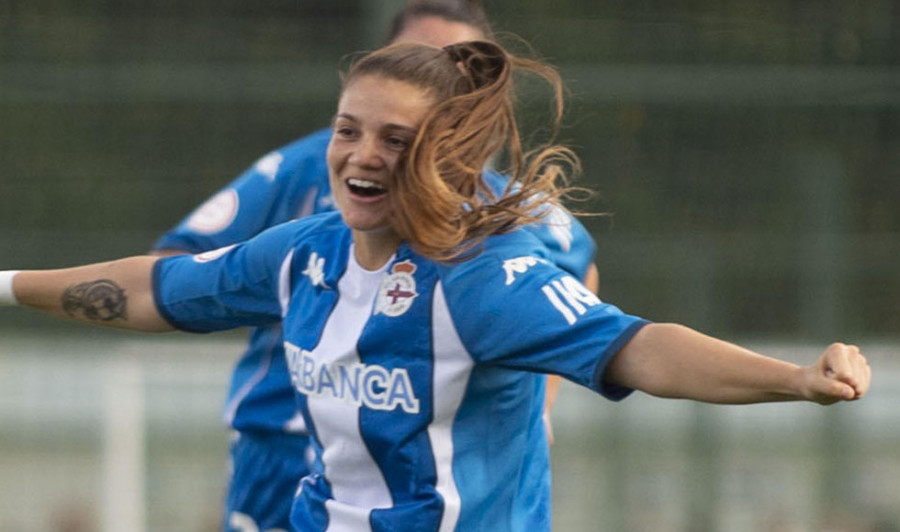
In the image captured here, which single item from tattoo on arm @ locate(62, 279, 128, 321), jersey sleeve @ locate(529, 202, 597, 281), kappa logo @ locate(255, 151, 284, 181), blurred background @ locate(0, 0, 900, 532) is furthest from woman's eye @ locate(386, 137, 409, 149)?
blurred background @ locate(0, 0, 900, 532)

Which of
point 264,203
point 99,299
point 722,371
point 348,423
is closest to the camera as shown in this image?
point 722,371

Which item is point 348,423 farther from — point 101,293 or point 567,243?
point 567,243

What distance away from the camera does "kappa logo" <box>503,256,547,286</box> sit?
8.85 feet

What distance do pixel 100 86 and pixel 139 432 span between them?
1.52m

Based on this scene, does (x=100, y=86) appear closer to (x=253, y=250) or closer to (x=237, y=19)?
(x=237, y=19)

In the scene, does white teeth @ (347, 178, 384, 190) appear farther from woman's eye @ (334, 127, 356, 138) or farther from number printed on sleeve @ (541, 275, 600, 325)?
number printed on sleeve @ (541, 275, 600, 325)

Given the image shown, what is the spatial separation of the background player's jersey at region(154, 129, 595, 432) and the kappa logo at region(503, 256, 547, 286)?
1.42 metres

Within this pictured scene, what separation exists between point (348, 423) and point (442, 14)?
1.37 m

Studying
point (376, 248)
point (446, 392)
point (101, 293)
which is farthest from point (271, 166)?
point (446, 392)

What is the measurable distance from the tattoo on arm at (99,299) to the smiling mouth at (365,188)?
59 cm

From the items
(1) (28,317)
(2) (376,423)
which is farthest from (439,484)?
(1) (28,317)

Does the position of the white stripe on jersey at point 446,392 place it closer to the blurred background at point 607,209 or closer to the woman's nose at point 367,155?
the woman's nose at point 367,155

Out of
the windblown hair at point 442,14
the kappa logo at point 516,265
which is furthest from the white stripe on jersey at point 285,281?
the windblown hair at point 442,14

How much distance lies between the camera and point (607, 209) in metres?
6.83
